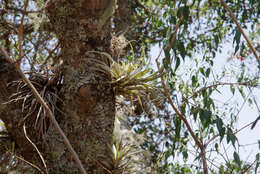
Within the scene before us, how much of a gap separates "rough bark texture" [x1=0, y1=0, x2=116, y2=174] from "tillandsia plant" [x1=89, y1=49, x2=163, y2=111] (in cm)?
5

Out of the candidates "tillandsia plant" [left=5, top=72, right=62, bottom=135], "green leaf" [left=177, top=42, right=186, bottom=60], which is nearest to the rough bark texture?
"tillandsia plant" [left=5, top=72, right=62, bottom=135]

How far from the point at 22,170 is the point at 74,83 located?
1.97 feet

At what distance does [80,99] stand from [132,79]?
31 cm

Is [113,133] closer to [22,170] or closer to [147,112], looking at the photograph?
[147,112]

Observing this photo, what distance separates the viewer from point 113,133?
5.82 ft

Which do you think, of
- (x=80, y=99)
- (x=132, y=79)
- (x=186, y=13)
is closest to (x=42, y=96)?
(x=80, y=99)

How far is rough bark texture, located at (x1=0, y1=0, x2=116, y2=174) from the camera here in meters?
1.66

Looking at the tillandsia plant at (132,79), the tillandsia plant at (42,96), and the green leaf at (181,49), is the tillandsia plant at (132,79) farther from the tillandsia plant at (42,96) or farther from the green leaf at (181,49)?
the tillandsia plant at (42,96)

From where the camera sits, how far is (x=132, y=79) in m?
1.85

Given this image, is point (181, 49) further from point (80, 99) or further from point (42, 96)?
point (42, 96)

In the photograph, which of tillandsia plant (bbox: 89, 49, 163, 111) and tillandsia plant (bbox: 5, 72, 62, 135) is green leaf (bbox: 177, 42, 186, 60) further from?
tillandsia plant (bbox: 5, 72, 62, 135)

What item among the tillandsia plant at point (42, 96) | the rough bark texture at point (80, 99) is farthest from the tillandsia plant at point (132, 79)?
the tillandsia plant at point (42, 96)

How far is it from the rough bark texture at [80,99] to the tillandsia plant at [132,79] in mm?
47

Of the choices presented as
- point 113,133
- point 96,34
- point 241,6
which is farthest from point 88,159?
point 241,6
